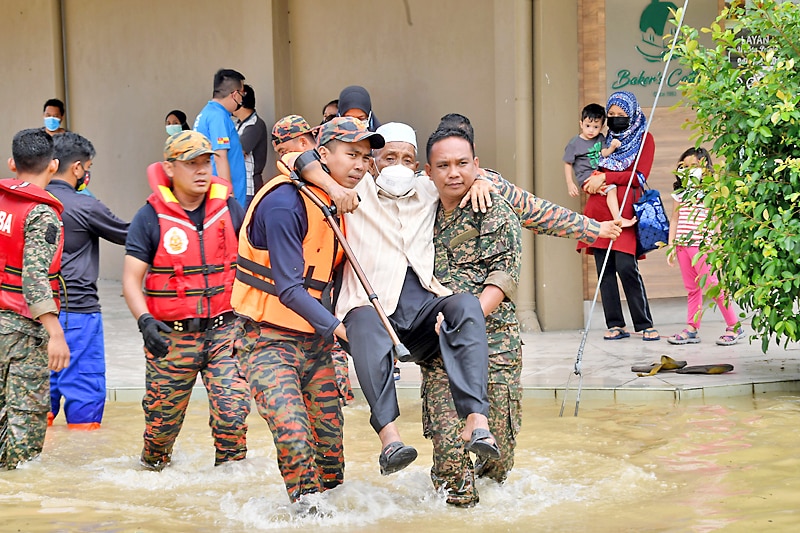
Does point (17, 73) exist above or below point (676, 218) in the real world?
above

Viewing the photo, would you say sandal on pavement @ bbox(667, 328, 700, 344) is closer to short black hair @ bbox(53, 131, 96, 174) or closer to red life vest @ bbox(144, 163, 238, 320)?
red life vest @ bbox(144, 163, 238, 320)

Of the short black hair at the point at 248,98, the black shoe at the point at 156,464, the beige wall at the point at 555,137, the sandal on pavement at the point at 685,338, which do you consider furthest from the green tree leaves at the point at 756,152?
the short black hair at the point at 248,98

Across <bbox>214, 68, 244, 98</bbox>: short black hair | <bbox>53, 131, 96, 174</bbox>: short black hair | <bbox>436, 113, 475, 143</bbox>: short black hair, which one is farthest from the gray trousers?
<bbox>214, 68, 244, 98</bbox>: short black hair

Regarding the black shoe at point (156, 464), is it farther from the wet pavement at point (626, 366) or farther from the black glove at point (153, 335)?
the wet pavement at point (626, 366)

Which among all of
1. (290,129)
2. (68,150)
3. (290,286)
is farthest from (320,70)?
(290,286)

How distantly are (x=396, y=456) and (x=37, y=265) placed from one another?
2.63 m

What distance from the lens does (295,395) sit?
5.38m

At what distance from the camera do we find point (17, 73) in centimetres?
1481

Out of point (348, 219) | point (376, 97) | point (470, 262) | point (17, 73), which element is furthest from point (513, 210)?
point (17, 73)

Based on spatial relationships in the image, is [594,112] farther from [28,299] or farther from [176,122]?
[28,299]

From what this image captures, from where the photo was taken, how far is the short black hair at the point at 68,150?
23.7ft

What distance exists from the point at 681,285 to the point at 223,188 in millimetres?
5813

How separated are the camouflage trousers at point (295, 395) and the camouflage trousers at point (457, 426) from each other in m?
0.46

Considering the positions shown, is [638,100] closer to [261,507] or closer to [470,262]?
[470,262]
